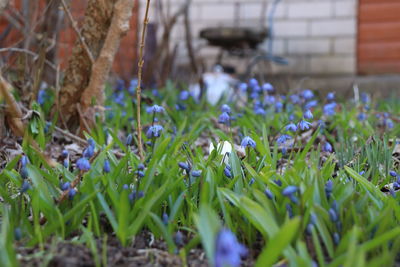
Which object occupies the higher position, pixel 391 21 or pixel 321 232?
pixel 391 21

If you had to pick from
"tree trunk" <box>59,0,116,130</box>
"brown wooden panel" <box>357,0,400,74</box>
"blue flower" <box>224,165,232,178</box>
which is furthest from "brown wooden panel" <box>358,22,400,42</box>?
"blue flower" <box>224,165,232,178</box>

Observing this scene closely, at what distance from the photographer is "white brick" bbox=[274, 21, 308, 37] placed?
814 cm

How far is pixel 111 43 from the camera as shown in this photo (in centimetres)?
280

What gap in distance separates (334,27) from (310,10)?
0.41m

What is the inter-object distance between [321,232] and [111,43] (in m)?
1.76

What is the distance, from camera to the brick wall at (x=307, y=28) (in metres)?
8.05

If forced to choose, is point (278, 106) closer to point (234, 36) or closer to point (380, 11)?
point (234, 36)

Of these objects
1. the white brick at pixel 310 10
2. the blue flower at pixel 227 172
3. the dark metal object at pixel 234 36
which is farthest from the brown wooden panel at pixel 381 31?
the blue flower at pixel 227 172

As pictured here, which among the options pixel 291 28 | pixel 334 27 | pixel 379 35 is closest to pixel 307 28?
pixel 291 28

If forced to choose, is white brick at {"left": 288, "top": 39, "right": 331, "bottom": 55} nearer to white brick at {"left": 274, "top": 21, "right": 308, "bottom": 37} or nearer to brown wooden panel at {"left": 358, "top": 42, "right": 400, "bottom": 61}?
white brick at {"left": 274, "top": 21, "right": 308, "bottom": 37}

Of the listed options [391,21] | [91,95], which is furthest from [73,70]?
[391,21]

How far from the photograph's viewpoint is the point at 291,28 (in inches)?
321

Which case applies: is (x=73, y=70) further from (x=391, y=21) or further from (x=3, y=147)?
(x=391, y=21)

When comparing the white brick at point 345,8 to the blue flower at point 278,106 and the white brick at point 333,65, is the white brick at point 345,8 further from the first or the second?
the blue flower at point 278,106
